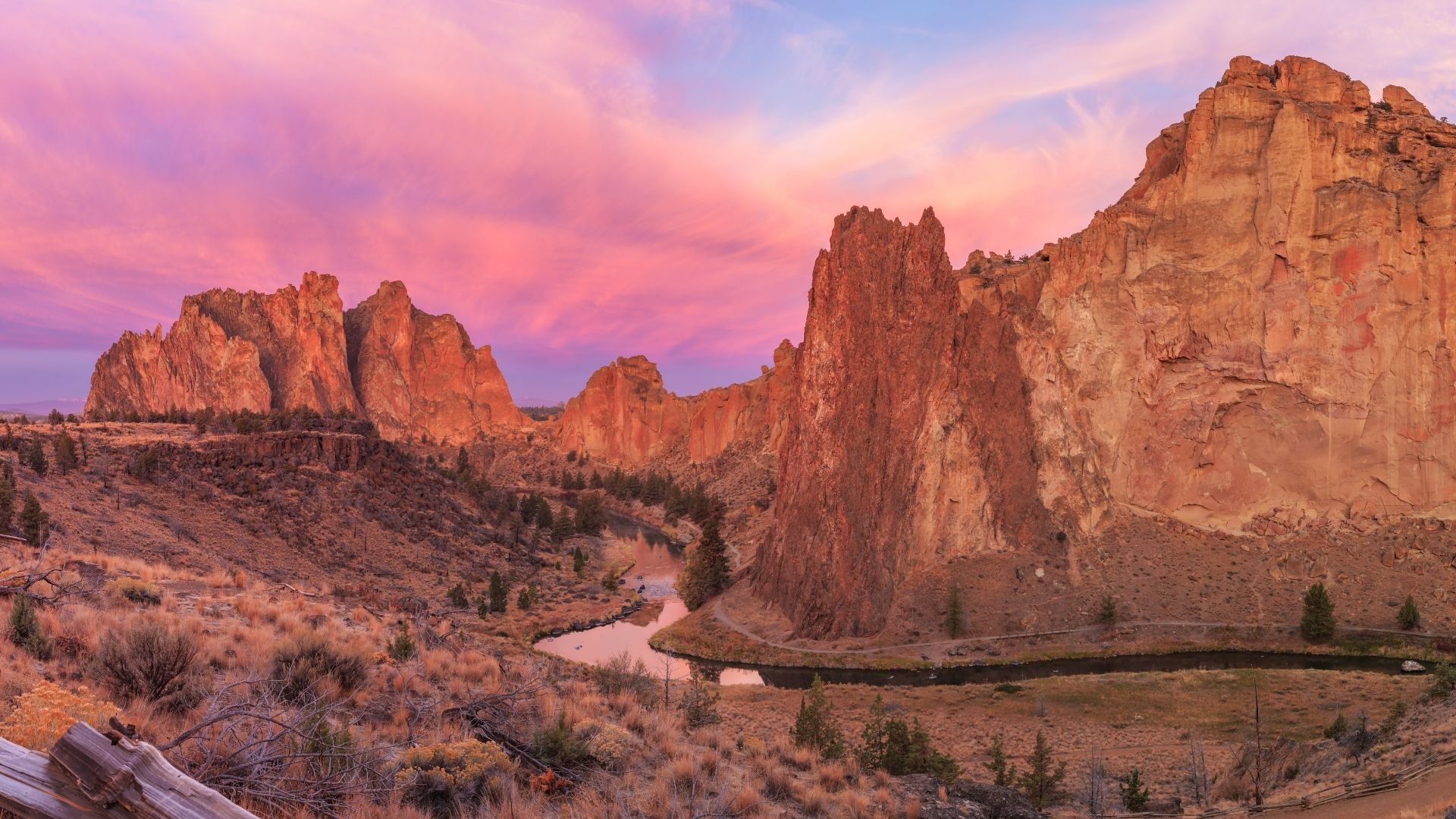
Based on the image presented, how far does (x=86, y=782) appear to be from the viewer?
11.9 ft

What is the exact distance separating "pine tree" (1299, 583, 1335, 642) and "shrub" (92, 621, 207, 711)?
55.0 meters

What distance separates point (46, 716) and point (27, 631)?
4.52 meters

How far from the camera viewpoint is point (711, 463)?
473ft

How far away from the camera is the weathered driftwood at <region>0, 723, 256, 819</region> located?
11.9ft

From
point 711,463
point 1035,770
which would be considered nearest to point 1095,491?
point 1035,770

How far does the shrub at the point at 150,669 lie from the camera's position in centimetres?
777

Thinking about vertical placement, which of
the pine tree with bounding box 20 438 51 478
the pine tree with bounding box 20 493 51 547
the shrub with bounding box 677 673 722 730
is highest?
the pine tree with bounding box 20 438 51 478

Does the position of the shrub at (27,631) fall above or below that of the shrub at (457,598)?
above

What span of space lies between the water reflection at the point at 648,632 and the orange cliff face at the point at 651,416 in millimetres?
58498

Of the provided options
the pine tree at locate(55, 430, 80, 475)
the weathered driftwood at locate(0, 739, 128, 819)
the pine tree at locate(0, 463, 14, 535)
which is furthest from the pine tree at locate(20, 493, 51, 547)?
the weathered driftwood at locate(0, 739, 128, 819)

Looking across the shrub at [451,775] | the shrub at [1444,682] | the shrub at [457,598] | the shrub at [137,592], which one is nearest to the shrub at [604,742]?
the shrub at [451,775]

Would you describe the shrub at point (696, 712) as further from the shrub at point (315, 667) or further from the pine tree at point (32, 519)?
the pine tree at point (32, 519)

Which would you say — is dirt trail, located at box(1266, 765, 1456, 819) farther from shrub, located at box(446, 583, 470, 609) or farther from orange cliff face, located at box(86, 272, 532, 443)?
orange cliff face, located at box(86, 272, 532, 443)

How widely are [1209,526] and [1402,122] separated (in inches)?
1289
